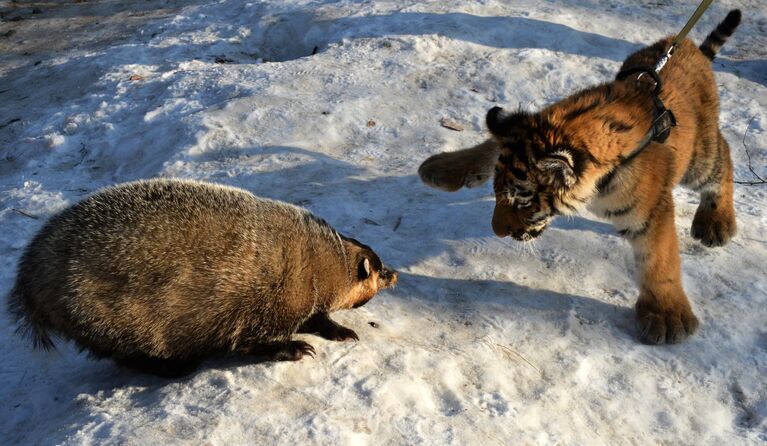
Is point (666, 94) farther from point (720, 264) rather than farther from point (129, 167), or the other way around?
point (129, 167)

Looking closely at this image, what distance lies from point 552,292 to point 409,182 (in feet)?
6.38

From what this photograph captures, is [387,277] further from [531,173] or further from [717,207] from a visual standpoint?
[717,207]

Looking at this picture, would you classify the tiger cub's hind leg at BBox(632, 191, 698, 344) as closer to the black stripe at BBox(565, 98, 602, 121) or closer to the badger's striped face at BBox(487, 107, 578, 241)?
the badger's striped face at BBox(487, 107, 578, 241)

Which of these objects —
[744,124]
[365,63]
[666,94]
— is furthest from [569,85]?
[666,94]

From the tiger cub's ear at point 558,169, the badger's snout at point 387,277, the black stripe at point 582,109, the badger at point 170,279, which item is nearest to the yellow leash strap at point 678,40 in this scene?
the black stripe at point 582,109

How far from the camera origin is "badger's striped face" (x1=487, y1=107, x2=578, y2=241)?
4090 mm

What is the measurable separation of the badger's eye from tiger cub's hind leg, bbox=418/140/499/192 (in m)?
1.63

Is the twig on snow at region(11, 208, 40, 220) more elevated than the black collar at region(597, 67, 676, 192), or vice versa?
the black collar at region(597, 67, 676, 192)

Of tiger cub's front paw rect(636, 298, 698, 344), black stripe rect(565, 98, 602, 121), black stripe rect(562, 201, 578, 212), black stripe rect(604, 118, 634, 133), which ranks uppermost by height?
black stripe rect(565, 98, 602, 121)

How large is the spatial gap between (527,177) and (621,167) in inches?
24.9

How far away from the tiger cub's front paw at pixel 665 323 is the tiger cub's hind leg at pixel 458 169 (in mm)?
1767

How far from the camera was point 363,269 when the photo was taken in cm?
469

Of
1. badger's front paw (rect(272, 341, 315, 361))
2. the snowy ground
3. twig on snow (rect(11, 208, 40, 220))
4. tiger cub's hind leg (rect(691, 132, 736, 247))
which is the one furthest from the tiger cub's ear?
twig on snow (rect(11, 208, 40, 220))

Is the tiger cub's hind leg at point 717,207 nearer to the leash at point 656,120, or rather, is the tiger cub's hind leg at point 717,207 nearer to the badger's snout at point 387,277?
the leash at point 656,120
